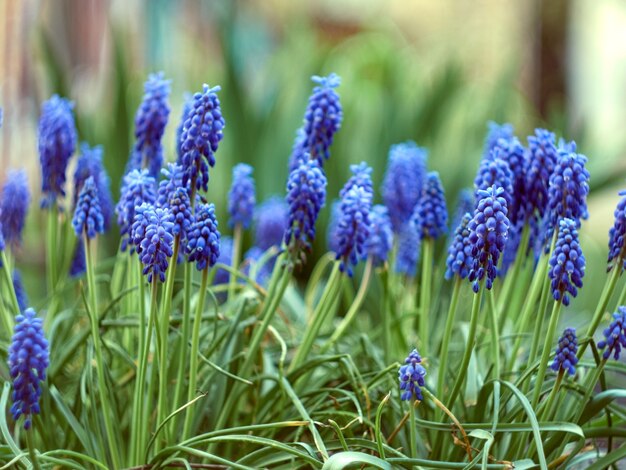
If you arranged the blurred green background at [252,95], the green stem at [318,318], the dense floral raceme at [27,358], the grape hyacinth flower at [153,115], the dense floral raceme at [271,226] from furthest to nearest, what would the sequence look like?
the blurred green background at [252,95], the dense floral raceme at [271,226], the grape hyacinth flower at [153,115], the green stem at [318,318], the dense floral raceme at [27,358]

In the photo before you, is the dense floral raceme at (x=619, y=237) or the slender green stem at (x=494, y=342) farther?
the slender green stem at (x=494, y=342)

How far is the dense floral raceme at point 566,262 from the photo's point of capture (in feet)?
3.47

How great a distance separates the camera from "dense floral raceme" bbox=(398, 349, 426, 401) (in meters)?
1.06

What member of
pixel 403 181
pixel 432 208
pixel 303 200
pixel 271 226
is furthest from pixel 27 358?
pixel 271 226

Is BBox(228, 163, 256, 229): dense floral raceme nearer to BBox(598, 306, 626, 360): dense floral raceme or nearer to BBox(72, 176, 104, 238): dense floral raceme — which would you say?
BBox(72, 176, 104, 238): dense floral raceme

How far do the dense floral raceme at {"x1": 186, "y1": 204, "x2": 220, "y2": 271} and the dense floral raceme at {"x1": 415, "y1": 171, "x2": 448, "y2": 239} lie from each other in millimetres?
371

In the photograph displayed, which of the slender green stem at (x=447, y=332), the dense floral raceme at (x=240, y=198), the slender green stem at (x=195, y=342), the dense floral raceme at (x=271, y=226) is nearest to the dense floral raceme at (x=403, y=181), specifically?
the dense floral raceme at (x=240, y=198)

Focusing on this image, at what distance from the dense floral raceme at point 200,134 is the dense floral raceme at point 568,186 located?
0.44 m

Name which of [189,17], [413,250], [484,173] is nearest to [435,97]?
[413,250]

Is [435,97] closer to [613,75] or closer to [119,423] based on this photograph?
[119,423]

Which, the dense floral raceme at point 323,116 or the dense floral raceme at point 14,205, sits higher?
the dense floral raceme at point 323,116

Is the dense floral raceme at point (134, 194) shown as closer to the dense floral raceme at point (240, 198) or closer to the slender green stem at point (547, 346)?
the dense floral raceme at point (240, 198)

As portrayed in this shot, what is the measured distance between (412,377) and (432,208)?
1.15 feet

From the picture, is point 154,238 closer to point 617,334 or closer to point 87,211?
point 87,211
